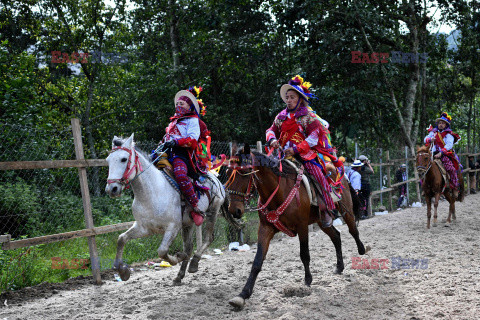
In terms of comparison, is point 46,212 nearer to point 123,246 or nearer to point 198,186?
point 123,246

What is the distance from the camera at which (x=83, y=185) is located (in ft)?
22.1

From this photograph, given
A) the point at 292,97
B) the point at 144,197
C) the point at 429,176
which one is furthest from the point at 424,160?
the point at 144,197

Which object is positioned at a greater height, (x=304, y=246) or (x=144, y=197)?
(x=144, y=197)

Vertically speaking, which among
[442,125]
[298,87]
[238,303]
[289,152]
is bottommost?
[238,303]

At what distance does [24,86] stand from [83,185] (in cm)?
447

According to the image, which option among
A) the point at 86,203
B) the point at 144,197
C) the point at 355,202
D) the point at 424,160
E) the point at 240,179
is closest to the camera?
the point at 240,179

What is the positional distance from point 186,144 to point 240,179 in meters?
1.28

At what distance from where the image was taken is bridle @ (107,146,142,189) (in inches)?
199

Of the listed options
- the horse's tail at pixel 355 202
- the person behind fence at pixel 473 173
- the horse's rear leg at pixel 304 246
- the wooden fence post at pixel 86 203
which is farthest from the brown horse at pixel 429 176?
the person behind fence at pixel 473 173

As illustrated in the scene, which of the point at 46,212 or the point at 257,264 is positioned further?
the point at 46,212

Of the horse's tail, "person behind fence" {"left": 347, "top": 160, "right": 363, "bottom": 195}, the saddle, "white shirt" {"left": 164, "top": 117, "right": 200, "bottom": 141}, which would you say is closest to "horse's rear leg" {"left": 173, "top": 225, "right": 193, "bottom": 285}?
the saddle

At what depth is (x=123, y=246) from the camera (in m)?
5.48

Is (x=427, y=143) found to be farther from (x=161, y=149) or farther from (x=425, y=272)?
(x=161, y=149)

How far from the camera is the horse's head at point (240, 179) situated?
4.96 metres
